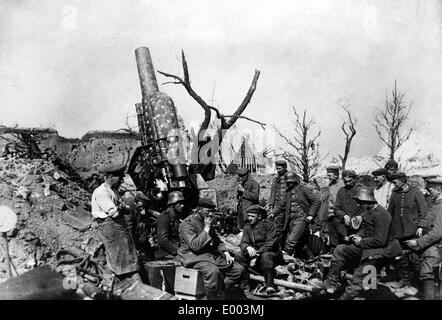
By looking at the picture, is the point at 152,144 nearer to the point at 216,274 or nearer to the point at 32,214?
the point at 32,214

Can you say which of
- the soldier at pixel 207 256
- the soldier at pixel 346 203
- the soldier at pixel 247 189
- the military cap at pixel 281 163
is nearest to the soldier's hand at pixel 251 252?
the soldier at pixel 207 256

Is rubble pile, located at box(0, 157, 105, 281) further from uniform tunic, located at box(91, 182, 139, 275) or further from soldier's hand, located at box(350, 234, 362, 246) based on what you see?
soldier's hand, located at box(350, 234, 362, 246)

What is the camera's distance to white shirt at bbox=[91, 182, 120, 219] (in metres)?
6.12

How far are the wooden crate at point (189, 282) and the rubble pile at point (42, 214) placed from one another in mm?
1595

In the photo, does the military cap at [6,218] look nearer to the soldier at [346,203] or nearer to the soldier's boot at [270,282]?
the soldier's boot at [270,282]

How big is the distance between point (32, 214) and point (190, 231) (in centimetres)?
305

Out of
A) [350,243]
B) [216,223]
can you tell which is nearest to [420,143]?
[216,223]

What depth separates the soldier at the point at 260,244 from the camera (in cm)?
632

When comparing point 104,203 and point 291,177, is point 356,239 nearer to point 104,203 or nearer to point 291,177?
point 291,177

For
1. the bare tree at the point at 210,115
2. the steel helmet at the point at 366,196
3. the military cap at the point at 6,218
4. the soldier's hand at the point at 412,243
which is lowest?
the soldier's hand at the point at 412,243

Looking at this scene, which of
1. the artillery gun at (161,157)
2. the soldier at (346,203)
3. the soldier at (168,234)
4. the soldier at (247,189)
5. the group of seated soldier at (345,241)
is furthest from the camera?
the artillery gun at (161,157)

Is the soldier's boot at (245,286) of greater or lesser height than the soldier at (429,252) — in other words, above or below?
below

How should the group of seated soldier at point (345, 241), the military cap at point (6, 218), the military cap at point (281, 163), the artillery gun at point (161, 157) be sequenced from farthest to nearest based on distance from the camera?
the artillery gun at point (161, 157), the military cap at point (281, 163), the group of seated soldier at point (345, 241), the military cap at point (6, 218)

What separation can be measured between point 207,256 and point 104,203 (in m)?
1.60
